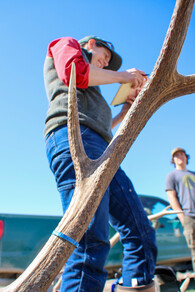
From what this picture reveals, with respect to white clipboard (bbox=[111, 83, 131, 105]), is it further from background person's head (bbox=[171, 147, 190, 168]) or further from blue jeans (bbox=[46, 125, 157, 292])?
background person's head (bbox=[171, 147, 190, 168])

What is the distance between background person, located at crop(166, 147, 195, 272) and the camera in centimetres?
358

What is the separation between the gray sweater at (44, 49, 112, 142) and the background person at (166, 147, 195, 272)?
8.03 feet

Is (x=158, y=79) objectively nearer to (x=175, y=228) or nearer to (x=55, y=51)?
(x=55, y=51)

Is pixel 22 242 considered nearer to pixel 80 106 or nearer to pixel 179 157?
pixel 80 106

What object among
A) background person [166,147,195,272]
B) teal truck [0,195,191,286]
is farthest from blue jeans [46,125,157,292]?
background person [166,147,195,272]

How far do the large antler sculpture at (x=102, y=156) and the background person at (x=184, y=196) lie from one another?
106 inches

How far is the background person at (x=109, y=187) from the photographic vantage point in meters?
1.21

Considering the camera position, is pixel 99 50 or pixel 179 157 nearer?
pixel 99 50

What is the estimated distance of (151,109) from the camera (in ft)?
3.69

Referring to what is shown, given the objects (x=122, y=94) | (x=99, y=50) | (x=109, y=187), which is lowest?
(x=109, y=187)

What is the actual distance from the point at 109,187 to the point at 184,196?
2.52 metres

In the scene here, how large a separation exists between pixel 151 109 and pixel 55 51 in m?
0.66

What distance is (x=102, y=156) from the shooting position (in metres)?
1.02

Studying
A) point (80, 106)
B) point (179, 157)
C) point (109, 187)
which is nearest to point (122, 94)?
point (80, 106)
